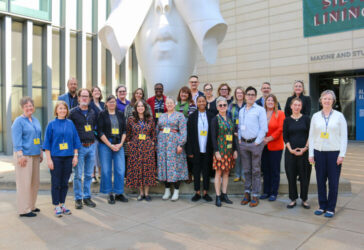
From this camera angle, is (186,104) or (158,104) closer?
(186,104)

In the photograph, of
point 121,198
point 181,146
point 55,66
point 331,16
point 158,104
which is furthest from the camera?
point 331,16

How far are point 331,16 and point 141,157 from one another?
1230 cm

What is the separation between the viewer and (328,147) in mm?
3658

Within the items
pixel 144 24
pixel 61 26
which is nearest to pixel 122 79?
pixel 61 26

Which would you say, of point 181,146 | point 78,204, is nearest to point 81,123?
point 78,204

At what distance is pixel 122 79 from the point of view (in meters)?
14.5

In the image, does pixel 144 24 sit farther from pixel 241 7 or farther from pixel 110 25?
pixel 241 7

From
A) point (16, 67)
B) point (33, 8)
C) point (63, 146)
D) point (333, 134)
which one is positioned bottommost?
point (63, 146)

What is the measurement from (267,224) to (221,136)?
4.21ft

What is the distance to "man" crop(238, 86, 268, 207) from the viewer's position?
4121 millimetres

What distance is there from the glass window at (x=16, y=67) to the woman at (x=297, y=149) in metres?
9.61

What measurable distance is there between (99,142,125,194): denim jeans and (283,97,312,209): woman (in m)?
2.30

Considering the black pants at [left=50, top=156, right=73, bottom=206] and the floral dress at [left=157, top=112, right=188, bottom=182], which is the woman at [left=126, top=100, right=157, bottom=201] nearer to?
the floral dress at [left=157, top=112, right=188, bottom=182]

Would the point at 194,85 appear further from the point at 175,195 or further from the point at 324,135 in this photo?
the point at 324,135
